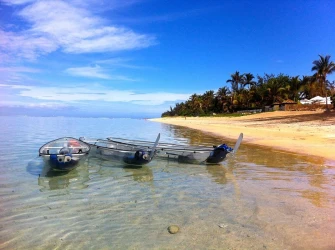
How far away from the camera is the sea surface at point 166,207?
5.33m

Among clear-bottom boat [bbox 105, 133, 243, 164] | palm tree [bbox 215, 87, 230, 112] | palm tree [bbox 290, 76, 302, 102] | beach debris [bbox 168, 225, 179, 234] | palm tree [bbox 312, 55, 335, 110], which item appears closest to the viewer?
beach debris [bbox 168, 225, 179, 234]

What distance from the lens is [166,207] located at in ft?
23.7

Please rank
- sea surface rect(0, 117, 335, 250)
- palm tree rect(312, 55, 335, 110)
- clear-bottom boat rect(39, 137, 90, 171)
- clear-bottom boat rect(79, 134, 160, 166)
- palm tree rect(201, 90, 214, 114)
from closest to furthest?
sea surface rect(0, 117, 335, 250) < clear-bottom boat rect(39, 137, 90, 171) < clear-bottom boat rect(79, 134, 160, 166) < palm tree rect(312, 55, 335, 110) < palm tree rect(201, 90, 214, 114)

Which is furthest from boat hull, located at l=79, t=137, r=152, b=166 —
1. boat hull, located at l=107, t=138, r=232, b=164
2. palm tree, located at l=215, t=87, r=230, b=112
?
palm tree, located at l=215, t=87, r=230, b=112

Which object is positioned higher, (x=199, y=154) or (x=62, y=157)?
(x=62, y=157)

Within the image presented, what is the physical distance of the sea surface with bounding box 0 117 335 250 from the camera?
5.33 m

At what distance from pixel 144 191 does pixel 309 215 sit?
190 inches

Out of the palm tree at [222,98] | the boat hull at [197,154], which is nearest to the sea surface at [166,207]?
the boat hull at [197,154]

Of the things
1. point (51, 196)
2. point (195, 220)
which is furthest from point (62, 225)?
point (195, 220)

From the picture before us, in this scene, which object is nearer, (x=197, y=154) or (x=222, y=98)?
(x=197, y=154)

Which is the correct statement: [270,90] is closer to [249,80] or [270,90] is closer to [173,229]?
[249,80]

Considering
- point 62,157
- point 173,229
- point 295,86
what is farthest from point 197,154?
point 295,86

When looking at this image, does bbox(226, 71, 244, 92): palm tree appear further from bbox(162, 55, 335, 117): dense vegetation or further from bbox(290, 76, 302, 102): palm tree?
bbox(290, 76, 302, 102): palm tree

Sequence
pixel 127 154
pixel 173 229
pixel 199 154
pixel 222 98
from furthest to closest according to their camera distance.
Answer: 1. pixel 222 98
2. pixel 199 154
3. pixel 127 154
4. pixel 173 229
